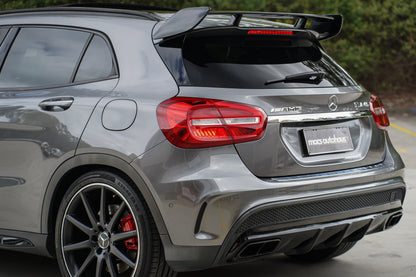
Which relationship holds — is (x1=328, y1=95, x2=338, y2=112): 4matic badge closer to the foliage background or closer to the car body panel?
the car body panel

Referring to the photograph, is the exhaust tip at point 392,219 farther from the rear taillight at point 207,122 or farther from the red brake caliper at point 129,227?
the red brake caliper at point 129,227

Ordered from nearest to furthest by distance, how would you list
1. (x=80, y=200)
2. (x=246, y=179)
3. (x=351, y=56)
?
(x=246, y=179)
(x=80, y=200)
(x=351, y=56)

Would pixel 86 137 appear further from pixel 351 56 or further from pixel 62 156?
pixel 351 56

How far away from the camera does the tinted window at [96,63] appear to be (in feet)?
13.8

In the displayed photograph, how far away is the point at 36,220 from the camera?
436 centimetres

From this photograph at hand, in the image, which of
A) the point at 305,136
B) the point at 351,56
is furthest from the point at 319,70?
the point at 351,56

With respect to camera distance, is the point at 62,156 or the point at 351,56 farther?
the point at 351,56

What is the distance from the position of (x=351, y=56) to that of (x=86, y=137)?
612 inches

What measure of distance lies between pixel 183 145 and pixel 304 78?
869 mm

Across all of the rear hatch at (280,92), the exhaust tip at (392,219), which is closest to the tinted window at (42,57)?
the rear hatch at (280,92)

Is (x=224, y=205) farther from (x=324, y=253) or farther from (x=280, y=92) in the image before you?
(x=324, y=253)

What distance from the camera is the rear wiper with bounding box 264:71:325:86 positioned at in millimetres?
3979

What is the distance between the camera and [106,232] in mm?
4141

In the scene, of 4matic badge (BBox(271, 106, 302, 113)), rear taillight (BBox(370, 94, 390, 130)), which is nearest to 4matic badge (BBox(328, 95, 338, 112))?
4matic badge (BBox(271, 106, 302, 113))
